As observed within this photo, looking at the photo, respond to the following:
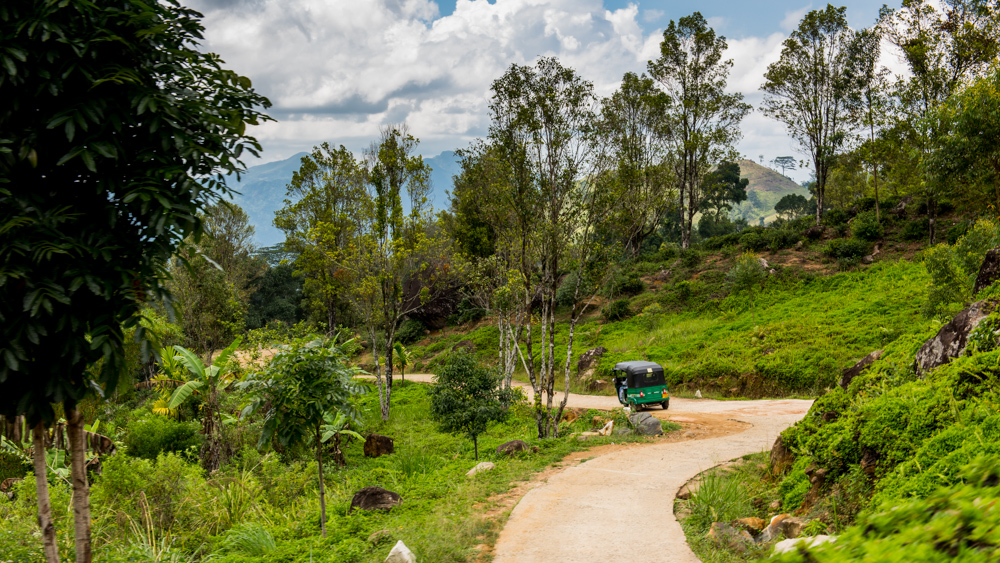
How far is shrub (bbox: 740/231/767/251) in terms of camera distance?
35312 mm

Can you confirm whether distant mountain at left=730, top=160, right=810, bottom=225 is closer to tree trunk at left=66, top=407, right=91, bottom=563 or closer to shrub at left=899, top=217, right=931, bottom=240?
shrub at left=899, top=217, right=931, bottom=240

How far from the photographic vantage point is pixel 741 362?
2223cm

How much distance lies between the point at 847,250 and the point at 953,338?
85.8 ft

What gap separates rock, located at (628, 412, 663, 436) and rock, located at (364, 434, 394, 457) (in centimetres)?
742

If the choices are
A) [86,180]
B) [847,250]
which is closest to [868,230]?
[847,250]

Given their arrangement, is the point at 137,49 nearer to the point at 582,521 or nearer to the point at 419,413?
the point at 582,521

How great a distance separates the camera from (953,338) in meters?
7.53

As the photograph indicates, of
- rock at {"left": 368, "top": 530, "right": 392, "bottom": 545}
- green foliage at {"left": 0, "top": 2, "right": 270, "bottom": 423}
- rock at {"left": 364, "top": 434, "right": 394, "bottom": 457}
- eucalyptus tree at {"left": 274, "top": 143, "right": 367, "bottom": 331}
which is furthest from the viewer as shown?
eucalyptus tree at {"left": 274, "top": 143, "right": 367, "bottom": 331}

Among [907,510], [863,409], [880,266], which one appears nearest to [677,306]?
[880,266]

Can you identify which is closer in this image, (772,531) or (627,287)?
(772,531)

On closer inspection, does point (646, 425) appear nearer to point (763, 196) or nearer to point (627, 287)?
point (627, 287)

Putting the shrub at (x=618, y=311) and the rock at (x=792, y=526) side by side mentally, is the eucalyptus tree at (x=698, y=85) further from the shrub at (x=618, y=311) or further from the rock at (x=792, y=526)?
the rock at (x=792, y=526)

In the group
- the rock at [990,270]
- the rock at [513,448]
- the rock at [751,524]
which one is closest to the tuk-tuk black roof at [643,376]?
the rock at [513,448]

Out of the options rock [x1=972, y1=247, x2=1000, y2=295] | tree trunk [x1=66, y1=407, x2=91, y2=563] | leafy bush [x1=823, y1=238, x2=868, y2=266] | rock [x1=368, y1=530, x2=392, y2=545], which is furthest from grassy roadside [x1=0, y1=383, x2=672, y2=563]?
leafy bush [x1=823, y1=238, x2=868, y2=266]
